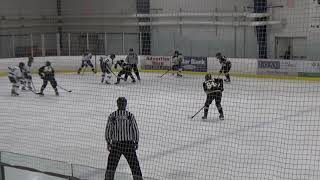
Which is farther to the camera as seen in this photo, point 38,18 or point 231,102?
point 38,18

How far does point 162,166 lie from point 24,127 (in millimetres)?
3975

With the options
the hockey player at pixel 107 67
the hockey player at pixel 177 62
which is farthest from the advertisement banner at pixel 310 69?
the hockey player at pixel 107 67

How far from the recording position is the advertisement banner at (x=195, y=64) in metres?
19.6

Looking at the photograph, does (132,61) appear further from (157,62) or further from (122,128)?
(122,128)

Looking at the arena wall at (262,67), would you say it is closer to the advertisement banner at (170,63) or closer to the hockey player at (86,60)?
the advertisement banner at (170,63)

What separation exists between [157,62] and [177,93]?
651 cm

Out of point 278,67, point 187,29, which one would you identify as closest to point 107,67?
point 278,67

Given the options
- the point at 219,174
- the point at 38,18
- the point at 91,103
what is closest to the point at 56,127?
the point at 91,103

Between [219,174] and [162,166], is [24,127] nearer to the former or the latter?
[162,166]

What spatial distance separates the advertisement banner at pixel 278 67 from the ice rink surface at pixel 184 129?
122 cm

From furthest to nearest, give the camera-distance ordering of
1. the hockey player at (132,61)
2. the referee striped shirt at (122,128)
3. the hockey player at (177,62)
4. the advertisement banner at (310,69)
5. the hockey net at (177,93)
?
1. the hockey player at (177,62)
2. the hockey player at (132,61)
3. the advertisement banner at (310,69)
4. the hockey net at (177,93)
5. the referee striped shirt at (122,128)

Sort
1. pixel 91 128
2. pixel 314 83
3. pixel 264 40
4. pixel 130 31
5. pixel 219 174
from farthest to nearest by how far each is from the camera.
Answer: pixel 130 31 → pixel 264 40 → pixel 314 83 → pixel 91 128 → pixel 219 174

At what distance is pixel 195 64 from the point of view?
2003 centimetres

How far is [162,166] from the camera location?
7.06 metres
